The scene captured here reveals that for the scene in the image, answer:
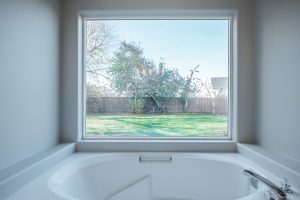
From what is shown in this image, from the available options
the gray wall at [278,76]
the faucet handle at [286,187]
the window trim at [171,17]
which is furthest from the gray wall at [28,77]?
the gray wall at [278,76]

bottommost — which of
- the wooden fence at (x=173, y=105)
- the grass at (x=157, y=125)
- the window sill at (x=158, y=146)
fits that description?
the window sill at (x=158, y=146)

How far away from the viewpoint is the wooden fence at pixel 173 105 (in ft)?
7.23

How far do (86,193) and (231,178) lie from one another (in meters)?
1.17

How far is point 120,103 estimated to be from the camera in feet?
7.31

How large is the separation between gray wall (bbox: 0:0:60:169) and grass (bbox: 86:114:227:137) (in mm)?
414

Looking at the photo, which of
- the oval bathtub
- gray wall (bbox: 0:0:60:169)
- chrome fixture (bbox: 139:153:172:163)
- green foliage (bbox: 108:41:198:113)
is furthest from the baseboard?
green foliage (bbox: 108:41:198:113)

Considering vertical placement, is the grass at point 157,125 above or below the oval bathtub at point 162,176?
above

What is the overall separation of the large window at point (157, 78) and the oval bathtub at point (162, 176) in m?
0.30

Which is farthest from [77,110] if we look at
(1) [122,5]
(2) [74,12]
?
(1) [122,5]

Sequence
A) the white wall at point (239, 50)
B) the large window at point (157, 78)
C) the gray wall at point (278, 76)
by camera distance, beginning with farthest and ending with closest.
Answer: the large window at point (157, 78), the white wall at point (239, 50), the gray wall at point (278, 76)

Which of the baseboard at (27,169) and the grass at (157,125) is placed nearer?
the baseboard at (27,169)

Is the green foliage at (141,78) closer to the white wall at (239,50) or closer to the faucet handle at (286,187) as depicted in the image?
the white wall at (239,50)

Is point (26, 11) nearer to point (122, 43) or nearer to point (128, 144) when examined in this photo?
point (122, 43)

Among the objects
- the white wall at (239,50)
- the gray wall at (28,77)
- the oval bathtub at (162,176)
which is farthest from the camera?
the white wall at (239,50)
